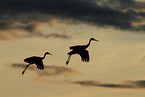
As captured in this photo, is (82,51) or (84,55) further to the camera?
(84,55)

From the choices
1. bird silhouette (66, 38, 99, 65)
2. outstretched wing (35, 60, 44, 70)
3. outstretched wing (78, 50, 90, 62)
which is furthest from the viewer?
outstretched wing (35, 60, 44, 70)

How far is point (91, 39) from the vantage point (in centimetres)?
9844

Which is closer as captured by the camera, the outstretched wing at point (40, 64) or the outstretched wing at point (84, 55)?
the outstretched wing at point (84, 55)

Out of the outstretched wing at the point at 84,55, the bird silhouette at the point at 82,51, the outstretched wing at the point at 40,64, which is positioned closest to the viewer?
the bird silhouette at the point at 82,51

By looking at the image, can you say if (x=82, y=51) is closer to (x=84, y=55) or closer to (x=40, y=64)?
(x=84, y=55)

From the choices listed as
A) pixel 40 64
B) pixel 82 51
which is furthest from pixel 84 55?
pixel 40 64

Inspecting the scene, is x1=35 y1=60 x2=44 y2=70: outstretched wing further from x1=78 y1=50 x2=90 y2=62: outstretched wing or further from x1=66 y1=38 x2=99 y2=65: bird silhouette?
x1=78 y1=50 x2=90 y2=62: outstretched wing

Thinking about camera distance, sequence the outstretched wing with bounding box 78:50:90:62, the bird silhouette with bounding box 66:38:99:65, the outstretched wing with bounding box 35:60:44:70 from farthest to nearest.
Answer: the outstretched wing with bounding box 35:60:44:70, the outstretched wing with bounding box 78:50:90:62, the bird silhouette with bounding box 66:38:99:65

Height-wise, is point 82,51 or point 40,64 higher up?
point 82,51

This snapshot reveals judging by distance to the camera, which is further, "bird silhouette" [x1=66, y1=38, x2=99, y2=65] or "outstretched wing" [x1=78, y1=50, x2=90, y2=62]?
"outstretched wing" [x1=78, y1=50, x2=90, y2=62]

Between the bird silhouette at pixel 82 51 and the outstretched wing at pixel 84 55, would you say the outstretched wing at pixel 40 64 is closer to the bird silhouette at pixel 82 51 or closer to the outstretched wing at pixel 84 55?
the bird silhouette at pixel 82 51

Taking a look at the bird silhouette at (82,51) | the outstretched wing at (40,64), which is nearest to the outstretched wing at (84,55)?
the bird silhouette at (82,51)

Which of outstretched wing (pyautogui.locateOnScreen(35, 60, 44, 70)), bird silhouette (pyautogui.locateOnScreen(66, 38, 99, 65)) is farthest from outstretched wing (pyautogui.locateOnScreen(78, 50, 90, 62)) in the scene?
outstretched wing (pyautogui.locateOnScreen(35, 60, 44, 70))

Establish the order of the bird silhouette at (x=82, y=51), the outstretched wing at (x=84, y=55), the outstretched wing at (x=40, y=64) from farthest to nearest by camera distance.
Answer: the outstretched wing at (x=40, y=64)
the outstretched wing at (x=84, y=55)
the bird silhouette at (x=82, y=51)
